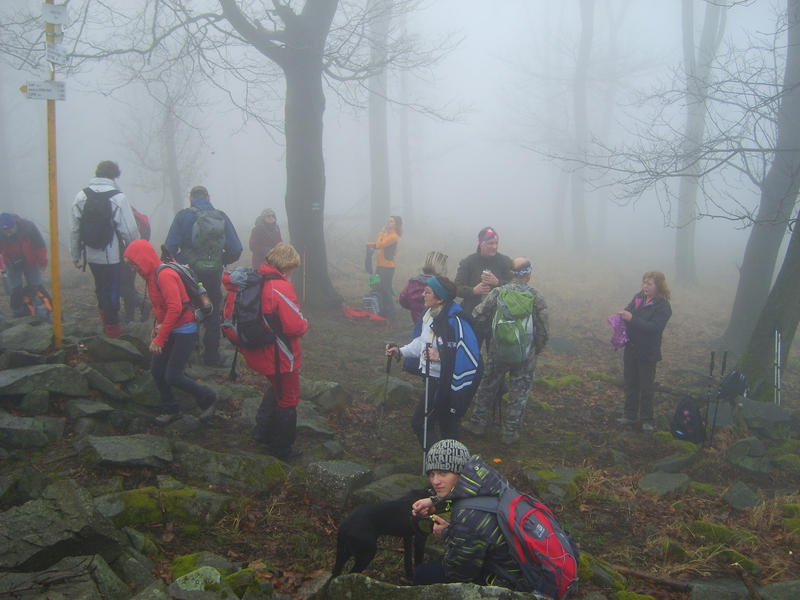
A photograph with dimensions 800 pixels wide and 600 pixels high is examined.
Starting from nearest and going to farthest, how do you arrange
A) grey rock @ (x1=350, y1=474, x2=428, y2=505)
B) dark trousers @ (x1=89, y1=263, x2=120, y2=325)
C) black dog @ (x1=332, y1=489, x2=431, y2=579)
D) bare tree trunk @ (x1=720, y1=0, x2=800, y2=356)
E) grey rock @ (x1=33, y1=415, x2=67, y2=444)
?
black dog @ (x1=332, y1=489, x2=431, y2=579), grey rock @ (x1=350, y1=474, x2=428, y2=505), grey rock @ (x1=33, y1=415, x2=67, y2=444), dark trousers @ (x1=89, y1=263, x2=120, y2=325), bare tree trunk @ (x1=720, y1=0, x2=800, y2=356)

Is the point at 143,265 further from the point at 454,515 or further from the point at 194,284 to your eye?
the point at 454,515

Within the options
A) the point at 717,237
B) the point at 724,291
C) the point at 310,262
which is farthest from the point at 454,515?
the point at 717,237

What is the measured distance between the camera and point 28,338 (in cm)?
614

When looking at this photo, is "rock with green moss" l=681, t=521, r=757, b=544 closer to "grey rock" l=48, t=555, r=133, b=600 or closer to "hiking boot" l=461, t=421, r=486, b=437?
"hiking boot" l=461, t=421, r=486, b=437

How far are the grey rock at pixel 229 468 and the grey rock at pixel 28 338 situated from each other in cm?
236

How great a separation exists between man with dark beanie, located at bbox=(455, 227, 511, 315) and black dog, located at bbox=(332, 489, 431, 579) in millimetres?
3882

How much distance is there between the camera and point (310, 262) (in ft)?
35.8

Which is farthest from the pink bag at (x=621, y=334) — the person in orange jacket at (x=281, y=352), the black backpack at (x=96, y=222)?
the black backpack at (x=96, y=222)

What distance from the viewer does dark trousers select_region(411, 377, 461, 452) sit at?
5.26 meters

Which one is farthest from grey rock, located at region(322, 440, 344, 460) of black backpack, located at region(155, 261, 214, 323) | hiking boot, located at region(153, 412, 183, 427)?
black backpack, located at region(155, 261, 214, 323)

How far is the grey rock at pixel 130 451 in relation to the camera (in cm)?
443

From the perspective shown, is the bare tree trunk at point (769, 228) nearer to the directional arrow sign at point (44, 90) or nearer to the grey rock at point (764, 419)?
the grey rock at point (764, 419)

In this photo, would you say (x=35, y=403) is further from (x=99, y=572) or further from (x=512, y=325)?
(x=512, y=325)

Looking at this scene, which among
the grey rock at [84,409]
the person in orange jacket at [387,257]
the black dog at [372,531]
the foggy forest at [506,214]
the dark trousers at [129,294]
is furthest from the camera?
the person in orange jacket at [387,257]
